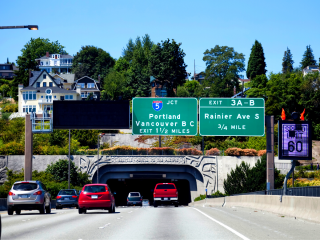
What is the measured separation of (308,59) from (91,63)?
264 ft

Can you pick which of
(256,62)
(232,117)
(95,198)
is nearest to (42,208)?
(95,198)

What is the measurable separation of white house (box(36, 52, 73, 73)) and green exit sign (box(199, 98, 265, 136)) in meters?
132

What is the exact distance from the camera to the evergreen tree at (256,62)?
11894 centimetres

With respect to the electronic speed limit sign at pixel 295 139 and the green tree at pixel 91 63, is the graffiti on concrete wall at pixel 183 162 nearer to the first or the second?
the electronic speed limit sign at pixel 295 139

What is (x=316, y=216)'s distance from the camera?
49.4 feet

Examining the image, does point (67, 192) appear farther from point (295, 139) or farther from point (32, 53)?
point (32, 53)

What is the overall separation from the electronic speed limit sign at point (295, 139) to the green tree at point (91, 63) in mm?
131348

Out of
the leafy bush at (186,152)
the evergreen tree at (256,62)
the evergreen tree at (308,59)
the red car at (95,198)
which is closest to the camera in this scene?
the red car at (95,198)

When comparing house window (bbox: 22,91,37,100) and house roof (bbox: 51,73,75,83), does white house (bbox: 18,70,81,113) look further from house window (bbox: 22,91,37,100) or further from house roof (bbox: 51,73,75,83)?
house roof (bbox: 51,73,75,83)

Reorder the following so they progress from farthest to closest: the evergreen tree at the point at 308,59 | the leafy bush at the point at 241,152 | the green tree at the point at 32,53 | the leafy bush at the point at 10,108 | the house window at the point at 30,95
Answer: the evergreen tree at the point at 308,59 → the green tree at the point at 32,53 → the house window at the point at 30,95 → the leafy bush at the point at 10,108 → the leafy bush at the point at 241,152

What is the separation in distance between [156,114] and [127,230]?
77.3ft

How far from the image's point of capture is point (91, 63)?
155875mm

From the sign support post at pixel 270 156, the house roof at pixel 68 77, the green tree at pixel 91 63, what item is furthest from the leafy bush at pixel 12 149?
the green tree at pixel 91 63

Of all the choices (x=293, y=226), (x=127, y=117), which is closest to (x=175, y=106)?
(x=127, y=117)
